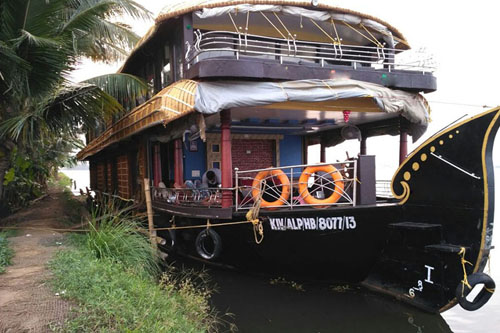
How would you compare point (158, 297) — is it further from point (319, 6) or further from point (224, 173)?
point (319, 6)

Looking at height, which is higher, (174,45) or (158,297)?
(174,45)

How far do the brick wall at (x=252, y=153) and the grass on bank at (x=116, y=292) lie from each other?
15.7 feet

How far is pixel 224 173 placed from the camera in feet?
21.2

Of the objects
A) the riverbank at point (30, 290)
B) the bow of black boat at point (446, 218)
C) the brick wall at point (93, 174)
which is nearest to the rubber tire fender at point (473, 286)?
the bow of black boat at point (446, 218)

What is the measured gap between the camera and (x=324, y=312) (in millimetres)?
5668

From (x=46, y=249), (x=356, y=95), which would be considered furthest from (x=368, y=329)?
(x=46, y=249)

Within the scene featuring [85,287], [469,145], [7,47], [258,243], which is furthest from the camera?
[258,243]

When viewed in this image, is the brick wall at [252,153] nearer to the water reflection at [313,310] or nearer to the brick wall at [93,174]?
the water reflection at [313,310]

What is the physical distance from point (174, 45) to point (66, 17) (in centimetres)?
226

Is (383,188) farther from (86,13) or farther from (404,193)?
(86,13)

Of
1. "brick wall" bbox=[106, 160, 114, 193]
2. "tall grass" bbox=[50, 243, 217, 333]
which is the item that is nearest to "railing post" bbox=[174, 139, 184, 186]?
"tall grass" bbox=[50, 243, 217, 333]

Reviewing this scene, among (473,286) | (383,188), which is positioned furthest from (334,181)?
(383,188)

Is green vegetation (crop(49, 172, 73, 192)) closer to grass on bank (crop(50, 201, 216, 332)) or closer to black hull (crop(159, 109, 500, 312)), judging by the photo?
grass on bank (crop(50, 201, 216, 332))

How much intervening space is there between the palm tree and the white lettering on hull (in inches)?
184
